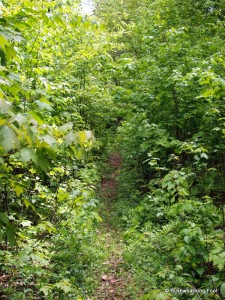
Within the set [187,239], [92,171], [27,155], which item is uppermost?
[92,171]

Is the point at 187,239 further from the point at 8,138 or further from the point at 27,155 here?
the point at 8,138

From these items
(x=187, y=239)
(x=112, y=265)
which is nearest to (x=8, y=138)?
(x=187, y=239)

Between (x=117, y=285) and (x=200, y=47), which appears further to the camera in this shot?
(x=200, y=47)

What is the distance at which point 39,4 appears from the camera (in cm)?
588

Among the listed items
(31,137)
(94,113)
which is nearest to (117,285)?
(31,137)

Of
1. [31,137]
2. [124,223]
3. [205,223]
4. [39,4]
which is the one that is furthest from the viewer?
[124,223]

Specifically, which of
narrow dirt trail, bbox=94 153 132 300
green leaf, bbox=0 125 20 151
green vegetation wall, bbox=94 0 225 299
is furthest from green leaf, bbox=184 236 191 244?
green leaf, bbox=0 125 20 151

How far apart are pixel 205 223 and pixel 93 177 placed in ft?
15.6

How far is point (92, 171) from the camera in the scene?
28.0ft

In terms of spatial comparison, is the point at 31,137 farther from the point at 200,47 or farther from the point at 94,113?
the point at 94,113

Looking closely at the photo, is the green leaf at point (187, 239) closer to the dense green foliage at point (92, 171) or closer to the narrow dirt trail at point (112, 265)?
the dense green foliage at point (92, 171)

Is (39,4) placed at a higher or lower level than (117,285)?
higher

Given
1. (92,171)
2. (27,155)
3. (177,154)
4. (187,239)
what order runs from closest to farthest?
1. (27,155)
2. (187,239)
3. (177,154)
4. (92,171)

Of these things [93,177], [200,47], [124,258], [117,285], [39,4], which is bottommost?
Answer: [117,285]
